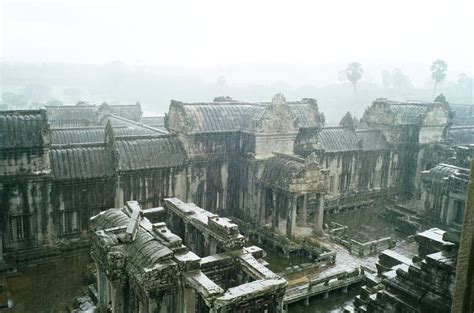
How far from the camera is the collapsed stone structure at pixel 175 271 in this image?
18125 mm

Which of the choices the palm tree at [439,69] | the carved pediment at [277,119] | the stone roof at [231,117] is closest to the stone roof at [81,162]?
the stone roof at [231,117]

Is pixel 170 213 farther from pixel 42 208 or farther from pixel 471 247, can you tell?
pixel 471 247

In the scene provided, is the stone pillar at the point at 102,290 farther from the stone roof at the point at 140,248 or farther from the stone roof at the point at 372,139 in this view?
the stone roof at the point at 372,139

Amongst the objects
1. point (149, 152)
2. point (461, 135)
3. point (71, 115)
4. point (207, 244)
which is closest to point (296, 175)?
point (207, 244)

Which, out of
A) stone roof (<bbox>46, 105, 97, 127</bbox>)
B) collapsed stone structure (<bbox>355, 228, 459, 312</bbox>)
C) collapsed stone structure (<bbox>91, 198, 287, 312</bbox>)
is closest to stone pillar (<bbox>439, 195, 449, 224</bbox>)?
collapsed stone structure (<bbox>355, 228, 459, 312</bbox>)

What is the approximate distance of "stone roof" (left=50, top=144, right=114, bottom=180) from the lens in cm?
3091

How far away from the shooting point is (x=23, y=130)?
29.5m

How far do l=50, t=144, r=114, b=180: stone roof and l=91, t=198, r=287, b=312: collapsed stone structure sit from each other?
822 centimetres

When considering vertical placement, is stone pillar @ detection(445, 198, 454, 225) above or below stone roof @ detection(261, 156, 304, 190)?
below

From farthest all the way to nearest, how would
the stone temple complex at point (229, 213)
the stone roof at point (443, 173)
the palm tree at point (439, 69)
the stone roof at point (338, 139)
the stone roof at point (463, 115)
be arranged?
the palm tree at point (439, 69)
the stone roof at point (463, 115)
the stone roof at point (338, 139)
the stone roof at point (443, 173)
the stone temple complex at point (229, 213)

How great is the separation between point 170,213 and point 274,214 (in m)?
10.8

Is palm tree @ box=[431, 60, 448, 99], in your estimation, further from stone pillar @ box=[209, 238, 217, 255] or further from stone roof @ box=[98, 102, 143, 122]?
stone pillar @ box=[209, 238, 217, 255]

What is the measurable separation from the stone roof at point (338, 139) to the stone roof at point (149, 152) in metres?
17.1

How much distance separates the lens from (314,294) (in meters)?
27.0
